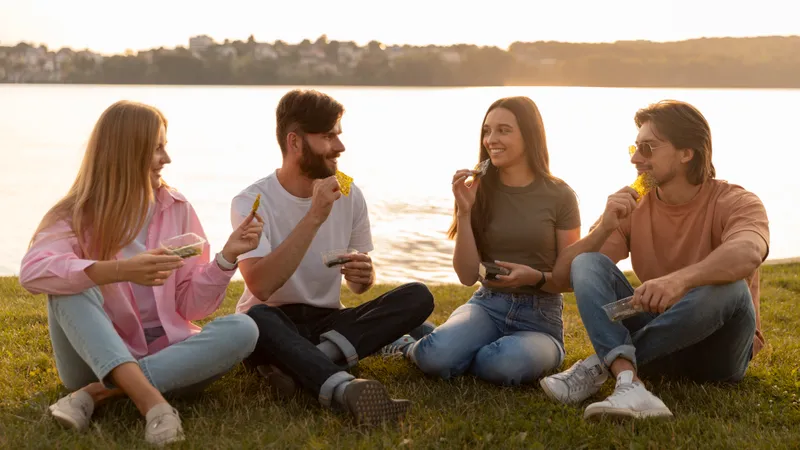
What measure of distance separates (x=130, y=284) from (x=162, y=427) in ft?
3.07

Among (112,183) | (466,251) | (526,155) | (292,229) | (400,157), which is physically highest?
(526,155)

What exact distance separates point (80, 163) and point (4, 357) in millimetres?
1818

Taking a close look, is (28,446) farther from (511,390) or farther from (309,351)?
(511,390)

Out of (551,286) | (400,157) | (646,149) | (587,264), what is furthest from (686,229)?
(400,157)

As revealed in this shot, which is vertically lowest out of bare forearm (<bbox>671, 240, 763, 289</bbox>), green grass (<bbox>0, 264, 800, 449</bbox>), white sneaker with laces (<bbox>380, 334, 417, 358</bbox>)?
white sneaker with laces (<bbox>380, 334, 417, 358</bbox>)

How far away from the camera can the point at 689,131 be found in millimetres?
4883

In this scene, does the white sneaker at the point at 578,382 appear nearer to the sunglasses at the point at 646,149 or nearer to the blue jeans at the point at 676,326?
the blue jeans at the point at 676,326

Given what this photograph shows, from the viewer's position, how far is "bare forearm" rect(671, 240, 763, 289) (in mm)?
4422

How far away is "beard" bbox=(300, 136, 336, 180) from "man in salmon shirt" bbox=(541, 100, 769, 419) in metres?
1.49

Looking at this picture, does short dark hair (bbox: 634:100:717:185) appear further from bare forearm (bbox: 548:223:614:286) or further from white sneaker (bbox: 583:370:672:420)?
white sneaker (bbox: 583:370:672:420)

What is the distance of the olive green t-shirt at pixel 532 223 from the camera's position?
17.4 ft

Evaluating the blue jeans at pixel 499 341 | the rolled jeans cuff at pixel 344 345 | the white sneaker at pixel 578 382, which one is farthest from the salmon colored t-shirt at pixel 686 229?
the rolled jeans cuff at pixel 344 345

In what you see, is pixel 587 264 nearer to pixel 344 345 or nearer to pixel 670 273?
pixel 670 273

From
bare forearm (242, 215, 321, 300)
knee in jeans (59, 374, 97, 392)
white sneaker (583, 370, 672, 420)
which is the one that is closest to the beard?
bare forearm (242, 215, 321, 300)
